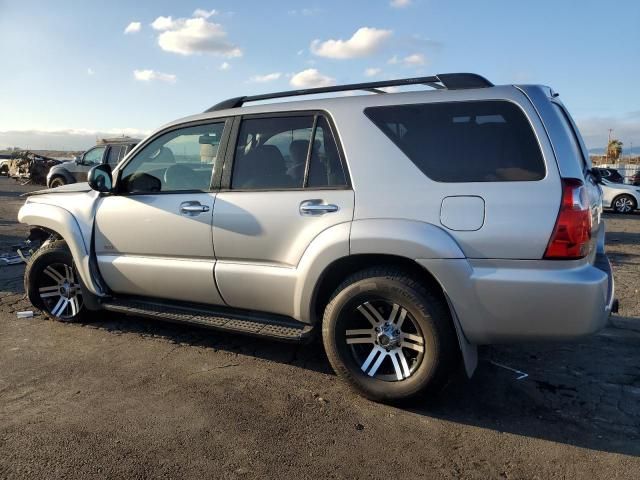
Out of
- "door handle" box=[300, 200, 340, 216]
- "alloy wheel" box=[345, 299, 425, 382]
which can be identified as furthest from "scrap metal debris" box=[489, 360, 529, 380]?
"door handle" box=[300, 200, 340, 216]

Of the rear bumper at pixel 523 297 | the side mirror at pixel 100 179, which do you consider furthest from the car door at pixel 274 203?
the side mirror at pixel 100 179

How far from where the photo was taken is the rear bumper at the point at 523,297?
2.88 meters

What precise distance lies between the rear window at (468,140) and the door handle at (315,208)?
23.6 inches

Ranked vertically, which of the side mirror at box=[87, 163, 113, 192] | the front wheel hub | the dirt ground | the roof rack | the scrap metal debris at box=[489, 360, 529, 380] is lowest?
the dirt ground

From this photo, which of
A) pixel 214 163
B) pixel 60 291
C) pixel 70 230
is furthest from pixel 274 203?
pixel 60 291

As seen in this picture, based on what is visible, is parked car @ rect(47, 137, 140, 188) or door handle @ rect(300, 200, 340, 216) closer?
door handle @ rect(300, 200, 340, 216)

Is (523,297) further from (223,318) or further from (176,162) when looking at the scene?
(176,162)

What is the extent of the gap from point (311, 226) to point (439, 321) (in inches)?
40.9

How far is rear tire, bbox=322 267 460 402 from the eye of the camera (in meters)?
3.13

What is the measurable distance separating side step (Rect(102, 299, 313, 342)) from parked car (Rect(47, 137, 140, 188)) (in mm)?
10115

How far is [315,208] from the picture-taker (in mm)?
3459

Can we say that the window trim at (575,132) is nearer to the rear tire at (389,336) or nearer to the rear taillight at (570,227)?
the rear taillight at (570,227)

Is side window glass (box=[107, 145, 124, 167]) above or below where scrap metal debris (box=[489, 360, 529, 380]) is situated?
above

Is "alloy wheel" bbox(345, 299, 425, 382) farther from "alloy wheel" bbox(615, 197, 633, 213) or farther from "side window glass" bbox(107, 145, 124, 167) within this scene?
"alloy wheel" bbox(615, 197, 633, 213)
